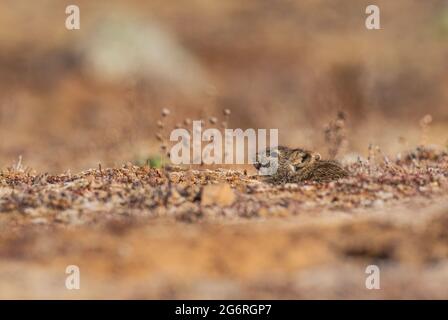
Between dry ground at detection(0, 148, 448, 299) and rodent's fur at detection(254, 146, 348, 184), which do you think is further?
rodent's fur at detection(254, 146, 348, 184)

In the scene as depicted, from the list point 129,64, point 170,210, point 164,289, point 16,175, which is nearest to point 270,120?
point 129,64

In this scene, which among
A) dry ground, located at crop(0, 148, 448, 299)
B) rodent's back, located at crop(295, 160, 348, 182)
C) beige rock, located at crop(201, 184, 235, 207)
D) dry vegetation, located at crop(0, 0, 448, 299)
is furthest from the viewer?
rodent's back, located at crop(295, 160, 348, 182)

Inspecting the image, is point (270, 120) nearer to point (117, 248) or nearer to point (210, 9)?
point (210, 9)

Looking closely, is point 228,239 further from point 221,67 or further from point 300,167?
point 221,67

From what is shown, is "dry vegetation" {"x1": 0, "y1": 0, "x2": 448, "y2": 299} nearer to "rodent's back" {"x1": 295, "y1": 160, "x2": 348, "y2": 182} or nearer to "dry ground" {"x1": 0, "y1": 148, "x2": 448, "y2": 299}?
"dry ground" {"x1": 0, "y1": 148, "x2": 448, "y2": 299}

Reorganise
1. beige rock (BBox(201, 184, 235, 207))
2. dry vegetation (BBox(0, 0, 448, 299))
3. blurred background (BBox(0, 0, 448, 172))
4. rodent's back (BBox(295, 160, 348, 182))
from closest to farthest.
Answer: dry vegetation (BBox(0, 0, 448, 299)) < beige rock (BBox(201, 184, 235, 207)) < rodent's back (BBox(295, 160, 348, 182)) < blurred background (BBox(0, 0, 448, 172))

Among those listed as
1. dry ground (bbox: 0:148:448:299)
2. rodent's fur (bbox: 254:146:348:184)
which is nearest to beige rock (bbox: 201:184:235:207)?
dry ground (bbox: 0:148:448:299)

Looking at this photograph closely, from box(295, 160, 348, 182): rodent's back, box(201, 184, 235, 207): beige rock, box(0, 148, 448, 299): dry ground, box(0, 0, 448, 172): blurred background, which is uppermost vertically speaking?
box(0, 0, 448, 172): blurred background

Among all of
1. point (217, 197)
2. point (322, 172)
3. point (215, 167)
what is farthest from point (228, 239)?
point (215, 167)

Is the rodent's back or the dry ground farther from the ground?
the rodent's back
